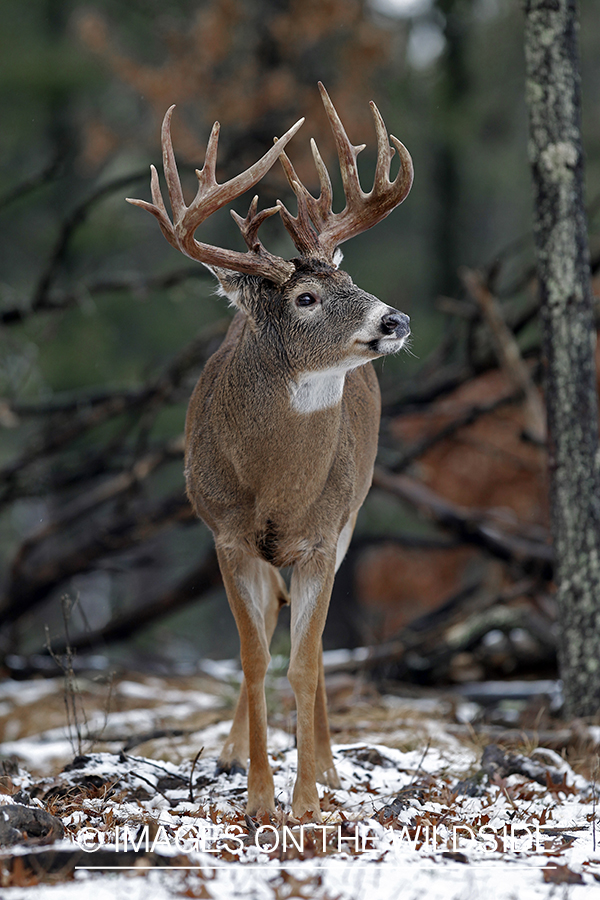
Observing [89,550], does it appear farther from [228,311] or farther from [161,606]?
[228,311]

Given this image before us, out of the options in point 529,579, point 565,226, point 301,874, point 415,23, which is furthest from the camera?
point 415,23

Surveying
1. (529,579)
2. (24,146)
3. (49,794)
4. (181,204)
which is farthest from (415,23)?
(49,794)

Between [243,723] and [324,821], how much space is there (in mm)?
1269

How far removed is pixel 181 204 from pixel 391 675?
502 cm

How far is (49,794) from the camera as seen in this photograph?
3.78 meters

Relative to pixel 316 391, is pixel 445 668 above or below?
below

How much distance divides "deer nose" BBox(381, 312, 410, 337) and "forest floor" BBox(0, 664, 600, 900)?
6.14 feet

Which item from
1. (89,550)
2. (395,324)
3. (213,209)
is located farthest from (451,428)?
(213,209)

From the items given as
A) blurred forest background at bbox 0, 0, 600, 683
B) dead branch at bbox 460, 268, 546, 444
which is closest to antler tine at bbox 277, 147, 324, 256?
blurred forest background at bbox 0, 0, 600, 683

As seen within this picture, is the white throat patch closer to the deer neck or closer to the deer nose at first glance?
the deer neck

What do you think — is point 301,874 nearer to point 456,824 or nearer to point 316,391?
point 456,824

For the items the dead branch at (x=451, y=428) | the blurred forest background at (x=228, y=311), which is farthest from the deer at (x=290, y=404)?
the dead branch at (x=451, y=428)

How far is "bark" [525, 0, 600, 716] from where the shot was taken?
528 cm

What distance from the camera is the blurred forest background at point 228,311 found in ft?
25.1
